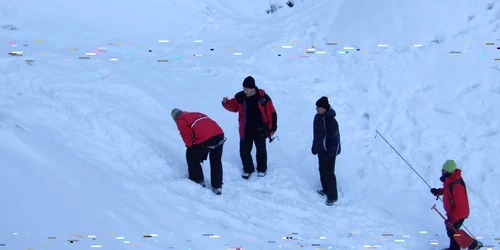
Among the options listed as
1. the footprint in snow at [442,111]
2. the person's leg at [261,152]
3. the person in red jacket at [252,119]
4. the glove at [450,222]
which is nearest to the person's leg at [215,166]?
the person in red jacket at [252,119]

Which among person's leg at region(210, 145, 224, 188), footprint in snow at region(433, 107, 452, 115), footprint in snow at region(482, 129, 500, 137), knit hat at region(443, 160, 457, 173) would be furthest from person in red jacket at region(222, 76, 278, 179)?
footprint in snow at region(482, 129, 500, 137)

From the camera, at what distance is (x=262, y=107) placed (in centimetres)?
798

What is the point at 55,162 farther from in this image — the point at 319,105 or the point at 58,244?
the point at 319,105

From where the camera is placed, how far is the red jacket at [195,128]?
7164 millimetres

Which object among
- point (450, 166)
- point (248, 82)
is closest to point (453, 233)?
point (450, 166)

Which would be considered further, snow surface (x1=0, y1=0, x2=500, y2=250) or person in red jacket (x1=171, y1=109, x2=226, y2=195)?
person in red jacket (x1=171, y1=109, x2=226, y2=195)

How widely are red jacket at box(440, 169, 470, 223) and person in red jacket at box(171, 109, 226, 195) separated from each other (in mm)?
3084

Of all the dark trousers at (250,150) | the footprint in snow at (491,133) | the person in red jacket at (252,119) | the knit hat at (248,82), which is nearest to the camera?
the knit hat at (248,82)

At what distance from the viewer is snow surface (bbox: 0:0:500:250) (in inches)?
248

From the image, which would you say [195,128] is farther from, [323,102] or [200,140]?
[323,102]

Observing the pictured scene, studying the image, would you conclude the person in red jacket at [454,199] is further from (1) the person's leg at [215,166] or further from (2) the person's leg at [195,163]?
(2) the person's leg at [195,163]

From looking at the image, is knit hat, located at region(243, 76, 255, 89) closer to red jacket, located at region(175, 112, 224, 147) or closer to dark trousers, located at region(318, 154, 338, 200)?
red jacket, located at region(175, 112, 224, 147)

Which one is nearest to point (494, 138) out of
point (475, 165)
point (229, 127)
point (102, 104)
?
point (475, 165)

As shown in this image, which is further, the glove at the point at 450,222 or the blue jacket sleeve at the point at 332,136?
the blue jacket sleeve at the point at 332,136
